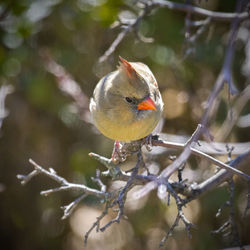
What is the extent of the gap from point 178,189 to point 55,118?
203 centimetres

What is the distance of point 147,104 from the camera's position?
97.0 inches

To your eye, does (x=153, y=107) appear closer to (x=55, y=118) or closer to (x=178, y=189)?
(x=178, y=189)

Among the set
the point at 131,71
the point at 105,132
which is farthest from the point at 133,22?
the point at 105,132

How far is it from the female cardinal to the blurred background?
116 centimetres

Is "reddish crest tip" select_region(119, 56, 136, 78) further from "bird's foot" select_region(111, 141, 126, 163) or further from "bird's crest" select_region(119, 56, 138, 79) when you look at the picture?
"bird's foot" select_region(111, 141, 126, 163)

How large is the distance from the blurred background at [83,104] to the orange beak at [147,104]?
118 cm

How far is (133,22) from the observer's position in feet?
9.68

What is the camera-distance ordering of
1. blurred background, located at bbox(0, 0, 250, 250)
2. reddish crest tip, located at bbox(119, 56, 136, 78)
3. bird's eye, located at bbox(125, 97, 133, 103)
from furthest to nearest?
blurred background, located at bbox(0, 0, 250, 250), bird's eye, located at bbox(125, 97, 133, 103), reddish crest tip, located at bbox(119, 56, 136, 78)

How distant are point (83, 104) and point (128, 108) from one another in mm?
1271

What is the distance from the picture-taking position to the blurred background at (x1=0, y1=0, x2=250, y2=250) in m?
3.67

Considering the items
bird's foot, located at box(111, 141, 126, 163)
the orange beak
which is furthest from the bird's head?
bird's foot, located at box(111, 141, 126, 163)

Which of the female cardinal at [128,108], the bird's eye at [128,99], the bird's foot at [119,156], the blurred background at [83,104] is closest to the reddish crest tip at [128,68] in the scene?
the female cardinal at [128,108]

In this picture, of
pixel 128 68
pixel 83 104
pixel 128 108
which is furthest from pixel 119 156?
pixel 83 104

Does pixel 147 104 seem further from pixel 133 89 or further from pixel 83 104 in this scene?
pixel 83 104
